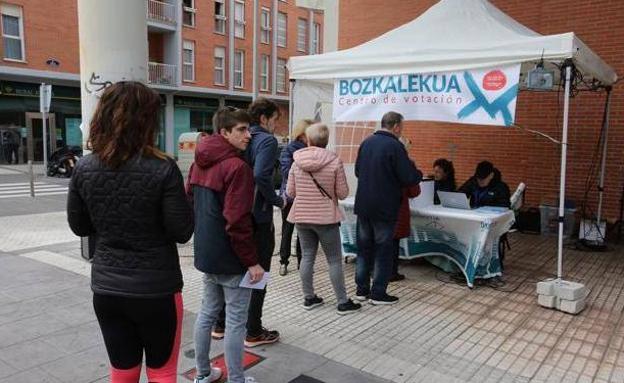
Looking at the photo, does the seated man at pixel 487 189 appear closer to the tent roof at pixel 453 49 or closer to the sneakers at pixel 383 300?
the tent roof at pixel 453 49

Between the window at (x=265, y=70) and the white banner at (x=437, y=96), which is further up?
the window at (x=265, y=70)

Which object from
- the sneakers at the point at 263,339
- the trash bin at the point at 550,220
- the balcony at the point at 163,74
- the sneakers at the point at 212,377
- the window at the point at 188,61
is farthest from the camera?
the window at the point at 188,61

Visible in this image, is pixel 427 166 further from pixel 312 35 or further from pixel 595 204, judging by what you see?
pixel 312 35

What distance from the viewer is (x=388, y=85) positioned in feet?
18.6

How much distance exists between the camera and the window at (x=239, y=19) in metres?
31.0

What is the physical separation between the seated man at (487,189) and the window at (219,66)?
2610 centimetres

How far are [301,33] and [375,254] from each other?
3286 centimetres

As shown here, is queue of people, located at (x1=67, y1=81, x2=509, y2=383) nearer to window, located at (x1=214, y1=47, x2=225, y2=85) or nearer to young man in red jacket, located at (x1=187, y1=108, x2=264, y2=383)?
young man in red jacket, located at (x1=187, y1=108, x2=264, y2=383)

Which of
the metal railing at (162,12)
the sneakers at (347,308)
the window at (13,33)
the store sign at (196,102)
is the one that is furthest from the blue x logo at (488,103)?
the store sign at (196,102)

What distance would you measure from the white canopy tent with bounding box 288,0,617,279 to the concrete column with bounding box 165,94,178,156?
22745mm

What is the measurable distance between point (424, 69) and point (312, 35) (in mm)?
32054

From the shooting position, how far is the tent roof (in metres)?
4.86

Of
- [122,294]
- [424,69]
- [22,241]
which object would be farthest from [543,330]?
[22,241]

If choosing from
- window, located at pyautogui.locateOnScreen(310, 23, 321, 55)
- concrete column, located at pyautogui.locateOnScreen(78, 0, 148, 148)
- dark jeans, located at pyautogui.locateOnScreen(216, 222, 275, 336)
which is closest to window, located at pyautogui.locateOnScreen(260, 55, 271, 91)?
window, located at pyautogui.locateOnScreen(310, 23, 321, 55)
